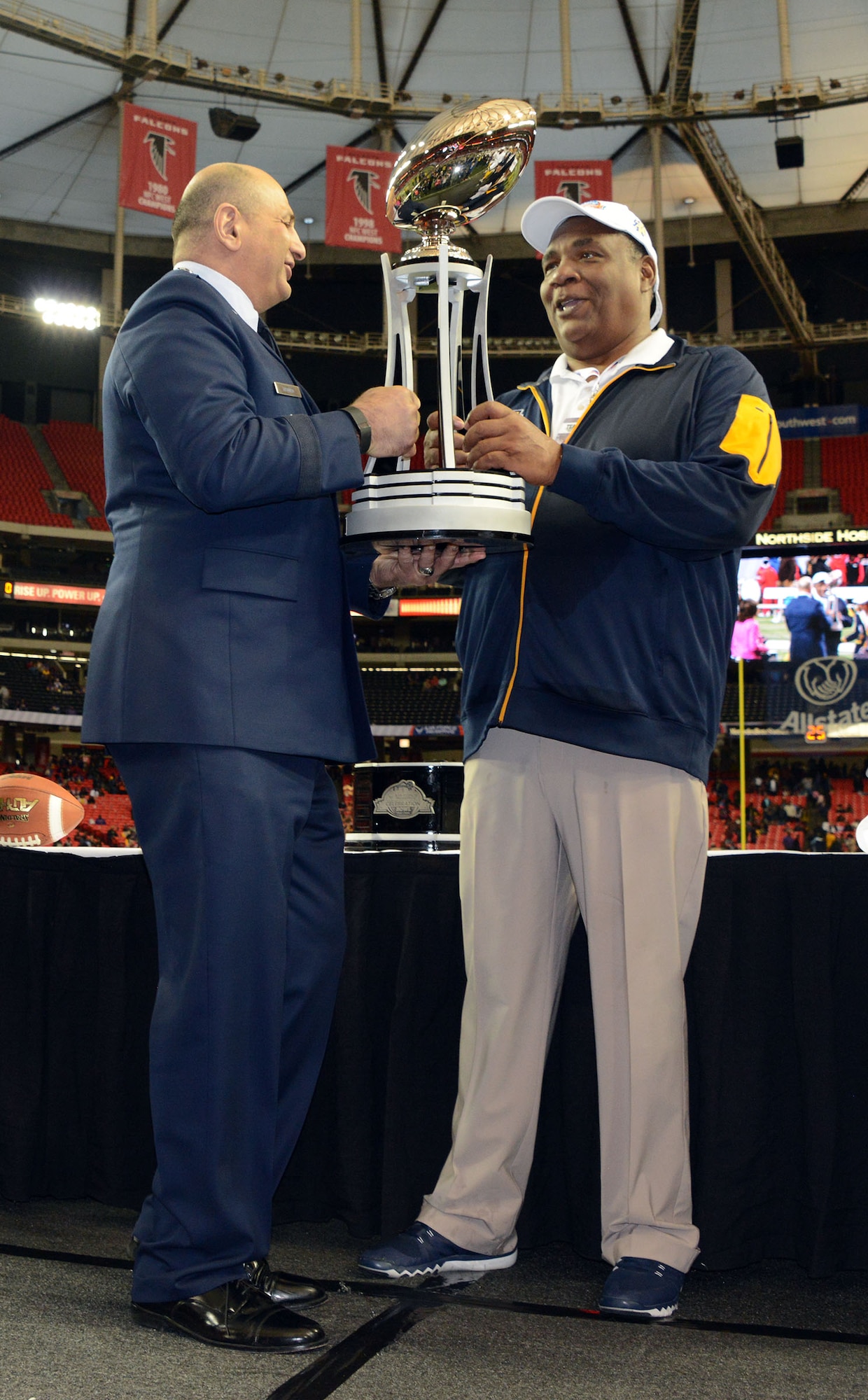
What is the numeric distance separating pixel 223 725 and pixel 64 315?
62.7ft

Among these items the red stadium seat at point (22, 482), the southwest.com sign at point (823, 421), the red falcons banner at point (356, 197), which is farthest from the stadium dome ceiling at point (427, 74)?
the red stadium seat at point (22, 482)

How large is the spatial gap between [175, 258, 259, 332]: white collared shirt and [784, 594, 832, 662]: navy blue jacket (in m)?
14.1

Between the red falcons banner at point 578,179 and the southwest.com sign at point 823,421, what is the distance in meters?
6.21

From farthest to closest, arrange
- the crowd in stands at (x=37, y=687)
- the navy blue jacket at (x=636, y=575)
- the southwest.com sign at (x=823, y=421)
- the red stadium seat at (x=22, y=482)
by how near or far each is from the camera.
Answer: the red stadium seat at (x=22, y=482)
the southwest.com sign at (x=823, y=421)
the crowd in stands at (x=37, y=687)
the navy blue jacket at (x=636, y=575)

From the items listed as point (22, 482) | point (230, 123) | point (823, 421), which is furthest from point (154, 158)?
point (823, 421)

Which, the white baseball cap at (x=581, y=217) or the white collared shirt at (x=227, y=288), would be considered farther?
the white baseball cap at (x=581, y=217)

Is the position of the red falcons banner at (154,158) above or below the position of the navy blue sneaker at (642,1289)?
above

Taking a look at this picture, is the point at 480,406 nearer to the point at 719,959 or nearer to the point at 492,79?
the point at 719,959

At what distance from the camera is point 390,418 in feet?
5.57

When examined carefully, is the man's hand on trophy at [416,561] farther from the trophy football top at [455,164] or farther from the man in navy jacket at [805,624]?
the man in navy jacket at [805,624]

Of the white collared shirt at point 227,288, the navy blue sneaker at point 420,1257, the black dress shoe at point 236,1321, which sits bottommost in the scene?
the navy blue sneaker at point 420,1257

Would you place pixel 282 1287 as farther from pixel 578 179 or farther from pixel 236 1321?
pixel 578 179

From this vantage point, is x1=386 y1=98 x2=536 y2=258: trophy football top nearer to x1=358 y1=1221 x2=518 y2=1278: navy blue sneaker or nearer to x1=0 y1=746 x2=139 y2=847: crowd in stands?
x1=358 y1=1221 x2=518 y2=1278: navy blue sneaker

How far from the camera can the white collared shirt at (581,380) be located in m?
1.99
